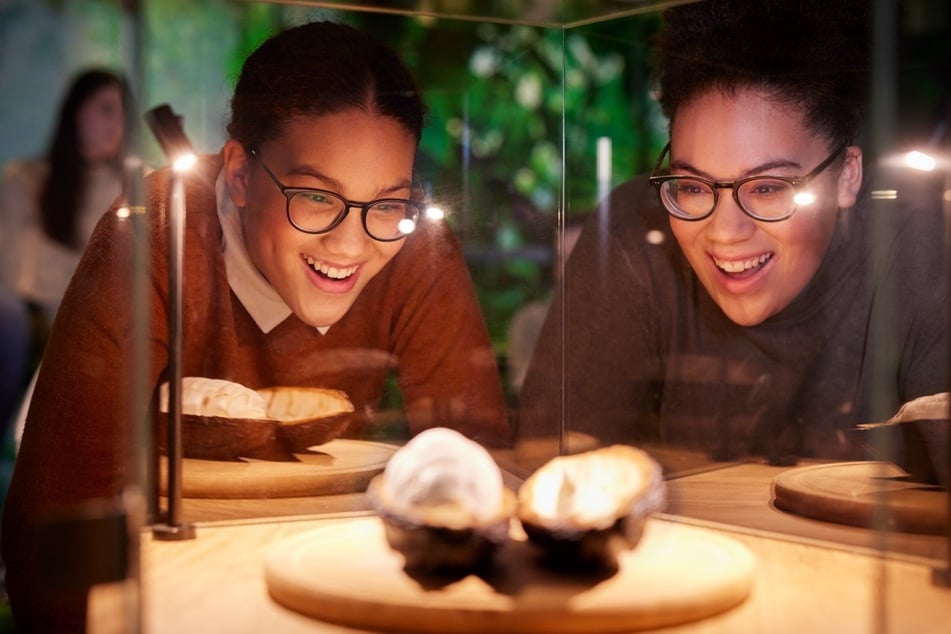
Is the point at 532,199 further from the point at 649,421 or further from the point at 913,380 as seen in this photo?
the point at 913,380

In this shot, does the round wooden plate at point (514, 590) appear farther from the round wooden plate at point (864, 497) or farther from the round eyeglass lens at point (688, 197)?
the round eyeglass lens at point (688, 197)

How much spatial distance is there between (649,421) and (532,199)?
256mm

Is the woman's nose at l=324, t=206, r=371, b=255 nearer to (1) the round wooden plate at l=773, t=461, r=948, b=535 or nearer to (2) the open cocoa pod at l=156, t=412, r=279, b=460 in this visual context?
(2) the open cocoa pod at l=156, t=412, r=279, b=460

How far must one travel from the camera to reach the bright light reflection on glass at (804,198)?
0.94 meters

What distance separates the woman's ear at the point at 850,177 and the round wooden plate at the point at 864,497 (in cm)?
23

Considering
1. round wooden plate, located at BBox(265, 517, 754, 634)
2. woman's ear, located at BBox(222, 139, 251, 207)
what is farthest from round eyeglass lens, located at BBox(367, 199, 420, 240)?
round wooden plate, located at BBox(265, 517, 754, 634)

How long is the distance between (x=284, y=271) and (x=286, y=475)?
198mm

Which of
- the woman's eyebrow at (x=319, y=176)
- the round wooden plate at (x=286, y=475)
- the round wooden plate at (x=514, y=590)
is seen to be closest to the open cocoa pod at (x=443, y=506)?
the round wooden plate at (x=514, y=590)

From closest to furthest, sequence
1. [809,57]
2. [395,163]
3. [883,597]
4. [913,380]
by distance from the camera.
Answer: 1. [883,597]
2. [913,380]
3. [809,57]
4. [395,163]

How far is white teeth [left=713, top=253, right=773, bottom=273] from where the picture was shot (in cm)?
98

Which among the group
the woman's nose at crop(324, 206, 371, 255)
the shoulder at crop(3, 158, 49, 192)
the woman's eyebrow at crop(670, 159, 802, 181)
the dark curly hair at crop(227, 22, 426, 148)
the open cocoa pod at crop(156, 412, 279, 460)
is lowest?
the open cocoa pod at crop(156, 412, 279, 460)

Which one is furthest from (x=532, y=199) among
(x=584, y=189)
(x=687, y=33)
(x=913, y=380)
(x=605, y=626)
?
(x=605, y=626)

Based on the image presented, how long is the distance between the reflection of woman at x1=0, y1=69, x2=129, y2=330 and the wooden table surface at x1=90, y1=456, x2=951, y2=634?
0.28 meters

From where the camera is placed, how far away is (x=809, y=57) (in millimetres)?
931
